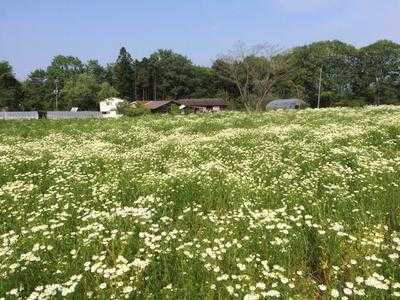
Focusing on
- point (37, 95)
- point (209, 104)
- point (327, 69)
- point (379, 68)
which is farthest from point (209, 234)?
point (37, 95)

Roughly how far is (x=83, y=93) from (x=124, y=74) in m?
21.2

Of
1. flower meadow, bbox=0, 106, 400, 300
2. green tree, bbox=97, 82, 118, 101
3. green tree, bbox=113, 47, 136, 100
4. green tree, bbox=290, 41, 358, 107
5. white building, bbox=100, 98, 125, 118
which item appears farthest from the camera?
green tree, bbox=113, 47, 136, 100

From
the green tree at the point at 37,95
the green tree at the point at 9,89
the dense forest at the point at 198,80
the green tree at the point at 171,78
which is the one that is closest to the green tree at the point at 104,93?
the dense forest at the point at 198,80

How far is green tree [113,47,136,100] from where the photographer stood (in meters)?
130

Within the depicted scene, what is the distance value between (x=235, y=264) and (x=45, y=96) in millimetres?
125331

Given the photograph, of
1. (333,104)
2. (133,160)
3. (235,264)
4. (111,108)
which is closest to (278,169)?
(133,160)

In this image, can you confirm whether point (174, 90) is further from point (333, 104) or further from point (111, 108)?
point (333, 104)

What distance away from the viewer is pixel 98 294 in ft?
15.8

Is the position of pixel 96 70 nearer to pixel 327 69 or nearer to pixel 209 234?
pixel 327 69

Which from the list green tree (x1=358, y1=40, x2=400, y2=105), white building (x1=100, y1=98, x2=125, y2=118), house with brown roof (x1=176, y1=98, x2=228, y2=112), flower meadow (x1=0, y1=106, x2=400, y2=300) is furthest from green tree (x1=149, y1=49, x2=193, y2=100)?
flower meadow (x1=0, y1=106, x2=400, y2=300)

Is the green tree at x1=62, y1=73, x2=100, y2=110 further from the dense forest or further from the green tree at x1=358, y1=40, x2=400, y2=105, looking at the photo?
the green tree at x1=358, y1=40, x2=400, y2=105

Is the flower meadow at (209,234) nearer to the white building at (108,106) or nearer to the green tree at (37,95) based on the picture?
the white building at (108,106)

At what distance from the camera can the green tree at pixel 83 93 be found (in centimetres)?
11288

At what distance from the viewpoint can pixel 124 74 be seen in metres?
131
